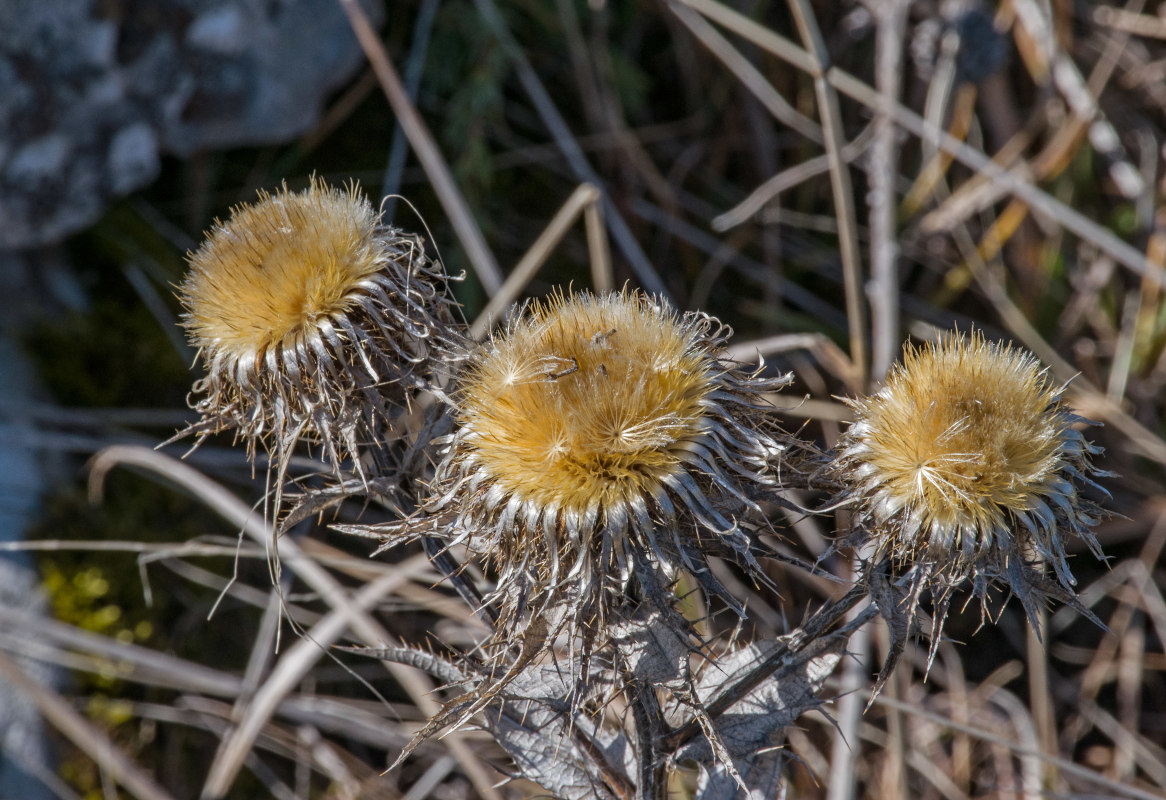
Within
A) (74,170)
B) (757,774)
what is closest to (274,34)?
(74,170)

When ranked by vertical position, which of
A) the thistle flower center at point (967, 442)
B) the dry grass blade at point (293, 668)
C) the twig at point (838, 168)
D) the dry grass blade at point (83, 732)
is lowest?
the dry grass blade at point (83, 732)

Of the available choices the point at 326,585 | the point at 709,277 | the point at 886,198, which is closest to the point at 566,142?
the point at 709,277

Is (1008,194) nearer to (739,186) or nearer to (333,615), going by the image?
(739,186)

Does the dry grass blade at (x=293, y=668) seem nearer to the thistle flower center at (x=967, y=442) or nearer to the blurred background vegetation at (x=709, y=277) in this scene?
the blurred background vegetation at (x=709, y=277)

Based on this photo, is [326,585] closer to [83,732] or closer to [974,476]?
[83,732]

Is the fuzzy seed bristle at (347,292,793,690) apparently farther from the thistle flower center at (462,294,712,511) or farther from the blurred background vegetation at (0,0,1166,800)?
the blurred background vegetation at (0,0,1166,800)

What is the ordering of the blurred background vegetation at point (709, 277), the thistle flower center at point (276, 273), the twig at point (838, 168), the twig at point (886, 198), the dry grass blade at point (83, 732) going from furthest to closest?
1. the blurred background vegetation at point (709, 277)
2. the twig at point (886, 198)
3. the dry grass blade at point (83, 732)
4. the twig at point (838, 168)
5. the thistle flower center at point (276, 273)

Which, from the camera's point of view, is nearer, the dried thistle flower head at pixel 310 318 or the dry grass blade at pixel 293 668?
the dried thistle flower head at pixel 310 318

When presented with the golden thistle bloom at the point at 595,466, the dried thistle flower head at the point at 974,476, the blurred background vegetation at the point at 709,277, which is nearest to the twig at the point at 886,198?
the blurred background vegetation at the point at 709,277
